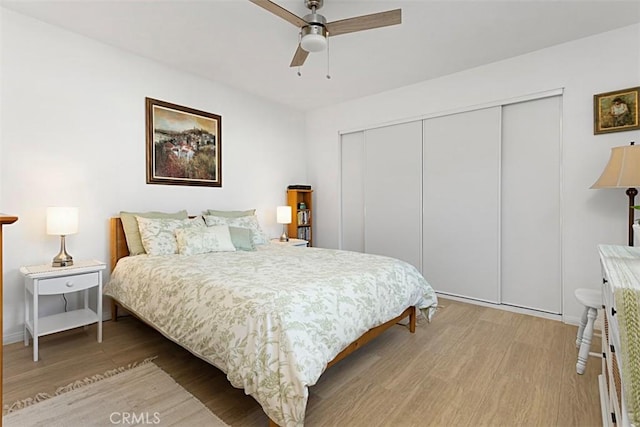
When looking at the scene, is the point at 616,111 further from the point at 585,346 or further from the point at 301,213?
the point at 301,213

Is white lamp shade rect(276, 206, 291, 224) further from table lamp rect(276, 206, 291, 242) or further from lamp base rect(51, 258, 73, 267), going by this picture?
lamp base rect(51, 258, 73, 267)

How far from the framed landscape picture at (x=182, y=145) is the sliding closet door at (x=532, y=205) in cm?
324

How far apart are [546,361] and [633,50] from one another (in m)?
2.65

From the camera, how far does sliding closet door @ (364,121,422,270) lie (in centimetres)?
403

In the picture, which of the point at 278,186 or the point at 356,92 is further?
the point at 278,186

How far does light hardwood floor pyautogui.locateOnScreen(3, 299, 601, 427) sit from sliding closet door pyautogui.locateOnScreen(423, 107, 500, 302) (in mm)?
778

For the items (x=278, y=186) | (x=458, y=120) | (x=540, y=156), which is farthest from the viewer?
(x=278, y=186)

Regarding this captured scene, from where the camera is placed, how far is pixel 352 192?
15.5 feet

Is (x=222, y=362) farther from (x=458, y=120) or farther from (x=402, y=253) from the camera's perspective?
(x=458, y=120)

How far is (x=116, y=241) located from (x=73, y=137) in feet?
3.23

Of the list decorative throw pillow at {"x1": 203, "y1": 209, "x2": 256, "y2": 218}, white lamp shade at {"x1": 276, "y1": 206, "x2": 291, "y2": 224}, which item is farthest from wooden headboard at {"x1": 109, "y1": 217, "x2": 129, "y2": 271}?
white lamp shade at {"x1": 276, "y1": 206, "x2": 291, "y2": 224}

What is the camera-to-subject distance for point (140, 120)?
10.8 ft

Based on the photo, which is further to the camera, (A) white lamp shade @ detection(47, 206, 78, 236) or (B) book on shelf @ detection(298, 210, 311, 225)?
(B) book on shelf @ detection(298, 210, 311, 225)

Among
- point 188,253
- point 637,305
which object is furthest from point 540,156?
point 188,253
